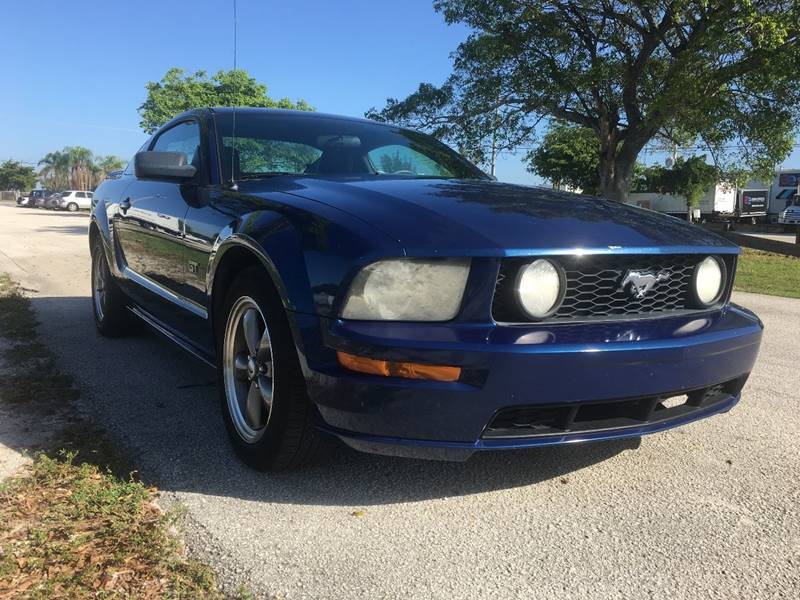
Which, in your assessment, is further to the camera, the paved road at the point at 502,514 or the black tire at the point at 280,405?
the black tire at the point at 280,405

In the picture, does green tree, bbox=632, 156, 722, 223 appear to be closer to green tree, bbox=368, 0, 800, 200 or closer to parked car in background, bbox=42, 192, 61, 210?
green tree, bbox=368, 0, 800, 200

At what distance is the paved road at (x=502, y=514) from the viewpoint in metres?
1.98

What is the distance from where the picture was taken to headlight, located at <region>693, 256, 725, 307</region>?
102 inches

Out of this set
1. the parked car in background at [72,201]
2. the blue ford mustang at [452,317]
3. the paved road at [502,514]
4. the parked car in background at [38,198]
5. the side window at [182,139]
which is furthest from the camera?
the parked car in background at [38,198]

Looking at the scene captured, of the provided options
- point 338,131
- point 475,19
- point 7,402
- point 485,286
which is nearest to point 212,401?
point 7,402

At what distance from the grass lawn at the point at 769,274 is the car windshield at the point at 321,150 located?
7014 mm

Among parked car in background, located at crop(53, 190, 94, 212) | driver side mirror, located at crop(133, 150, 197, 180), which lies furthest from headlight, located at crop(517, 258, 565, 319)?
parked car in background, located at crop(53, 190, 94, 212)

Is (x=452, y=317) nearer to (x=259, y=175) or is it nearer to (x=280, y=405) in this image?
(x=280, y=405)

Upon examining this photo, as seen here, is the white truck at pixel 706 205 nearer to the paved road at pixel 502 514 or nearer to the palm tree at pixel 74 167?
the paved road at pixel 502 514

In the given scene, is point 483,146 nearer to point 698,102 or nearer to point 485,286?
point 698,102

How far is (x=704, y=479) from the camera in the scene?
2.68m

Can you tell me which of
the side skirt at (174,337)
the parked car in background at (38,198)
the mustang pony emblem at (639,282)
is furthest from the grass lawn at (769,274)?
the parked car in background at (38,198)

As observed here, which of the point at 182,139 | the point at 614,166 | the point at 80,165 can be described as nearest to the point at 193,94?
the point at 614,166

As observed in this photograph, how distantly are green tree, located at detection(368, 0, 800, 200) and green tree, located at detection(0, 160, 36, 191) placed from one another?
92545 millimetres
